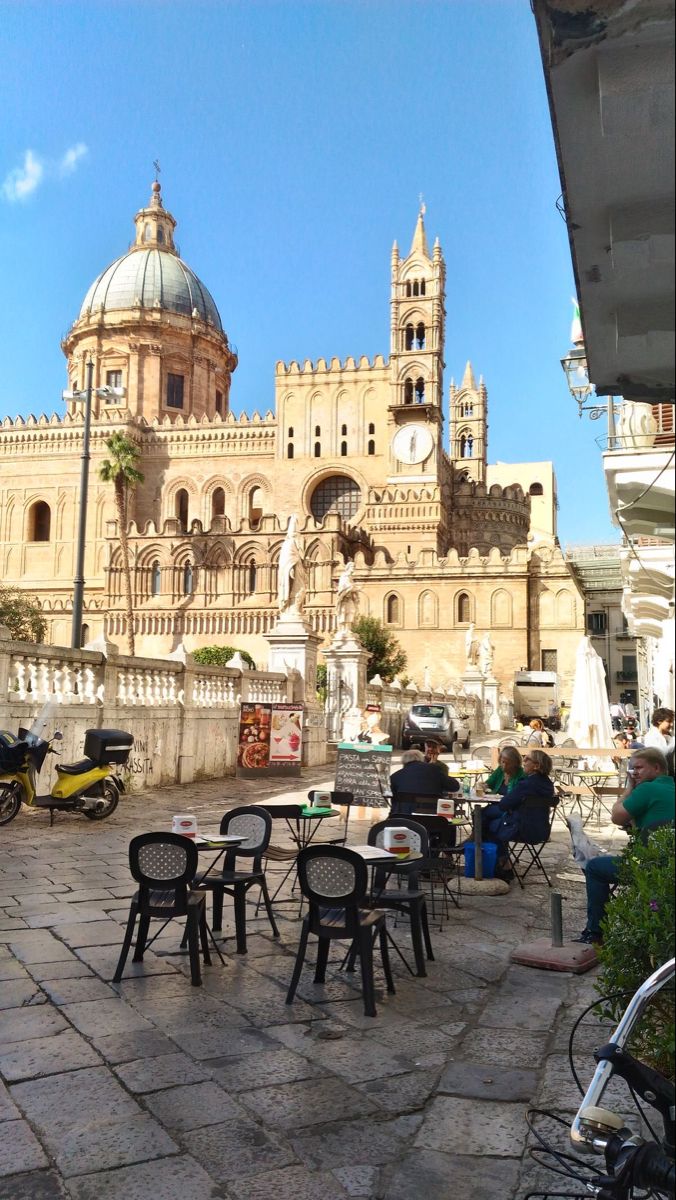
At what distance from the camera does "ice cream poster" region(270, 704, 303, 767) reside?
16.2 metres

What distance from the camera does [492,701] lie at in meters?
39.8

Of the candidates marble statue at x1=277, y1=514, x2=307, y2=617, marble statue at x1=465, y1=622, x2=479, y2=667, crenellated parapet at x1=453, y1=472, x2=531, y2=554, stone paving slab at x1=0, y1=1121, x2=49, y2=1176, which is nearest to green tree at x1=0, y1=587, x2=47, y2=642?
marble statue at x1=465, y1=622, x2=479, y2=667

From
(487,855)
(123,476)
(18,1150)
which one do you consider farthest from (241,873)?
(123,476)

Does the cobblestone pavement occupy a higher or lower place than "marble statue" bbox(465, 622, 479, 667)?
lower

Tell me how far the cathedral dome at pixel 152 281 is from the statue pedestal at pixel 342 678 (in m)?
47.3

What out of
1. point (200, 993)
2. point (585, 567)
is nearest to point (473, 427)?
point (585, 567)

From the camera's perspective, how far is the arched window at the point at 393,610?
47844 mm

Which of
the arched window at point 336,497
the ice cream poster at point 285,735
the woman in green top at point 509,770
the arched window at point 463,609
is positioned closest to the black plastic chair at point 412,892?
the woman in green top at point 509,770

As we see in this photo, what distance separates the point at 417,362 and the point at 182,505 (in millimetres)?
17229

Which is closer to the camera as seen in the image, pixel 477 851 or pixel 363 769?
pixel 477 851

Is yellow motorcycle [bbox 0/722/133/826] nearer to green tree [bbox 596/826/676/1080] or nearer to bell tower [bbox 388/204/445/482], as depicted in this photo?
green tree [bbox 596/826/676/1080]

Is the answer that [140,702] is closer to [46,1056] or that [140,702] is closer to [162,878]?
[162,878]

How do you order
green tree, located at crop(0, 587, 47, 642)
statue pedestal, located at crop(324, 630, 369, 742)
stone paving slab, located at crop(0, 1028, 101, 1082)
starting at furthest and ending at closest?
green tree, located at crop(0, 587, 47, 642), statue pedestal, located at crop(324, 630, 369, 742), stone paving slab, located at crop(0, 1028, 101, 1082)

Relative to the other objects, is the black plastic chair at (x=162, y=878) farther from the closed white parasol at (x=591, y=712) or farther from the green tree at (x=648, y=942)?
the closed white parasol at (x=591, y=712)
